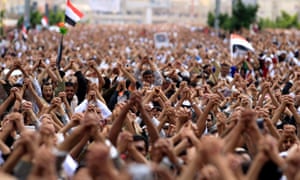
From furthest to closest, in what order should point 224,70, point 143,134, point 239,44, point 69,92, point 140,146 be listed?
point 239,44 < point 224,70 < point 69,92 < point 143,134 < point 140,146

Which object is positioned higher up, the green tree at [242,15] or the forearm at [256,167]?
the forearm at [256,167]

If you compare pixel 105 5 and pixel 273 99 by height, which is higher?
pixel 273 99

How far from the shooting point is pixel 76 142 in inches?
267

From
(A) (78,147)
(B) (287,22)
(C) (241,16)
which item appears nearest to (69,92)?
(A) (78,147)

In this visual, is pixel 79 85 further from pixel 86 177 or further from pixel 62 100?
pixel 86 177

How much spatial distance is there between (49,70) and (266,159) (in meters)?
7.68

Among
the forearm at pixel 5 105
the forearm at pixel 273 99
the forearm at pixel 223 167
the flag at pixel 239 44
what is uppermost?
the forearm at pixel 223 167

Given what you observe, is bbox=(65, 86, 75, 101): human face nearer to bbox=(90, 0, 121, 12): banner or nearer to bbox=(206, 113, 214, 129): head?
bbox=(206, 113, 214, 129): head

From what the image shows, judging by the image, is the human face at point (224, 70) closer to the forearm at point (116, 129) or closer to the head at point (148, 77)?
the head at point (148, 77)

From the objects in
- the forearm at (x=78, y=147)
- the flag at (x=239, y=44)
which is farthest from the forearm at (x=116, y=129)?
the flag at (x=239, y=44)

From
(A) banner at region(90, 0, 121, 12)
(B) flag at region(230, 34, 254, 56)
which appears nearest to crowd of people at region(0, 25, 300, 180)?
(B) flag at region(230, 34, 254, 56)

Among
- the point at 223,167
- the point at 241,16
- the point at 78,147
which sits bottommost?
the point at 241,16

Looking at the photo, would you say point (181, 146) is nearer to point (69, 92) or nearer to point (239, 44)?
point (69, 92)

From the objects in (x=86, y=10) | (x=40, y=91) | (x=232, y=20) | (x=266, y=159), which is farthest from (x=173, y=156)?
(x=86, y=10)
